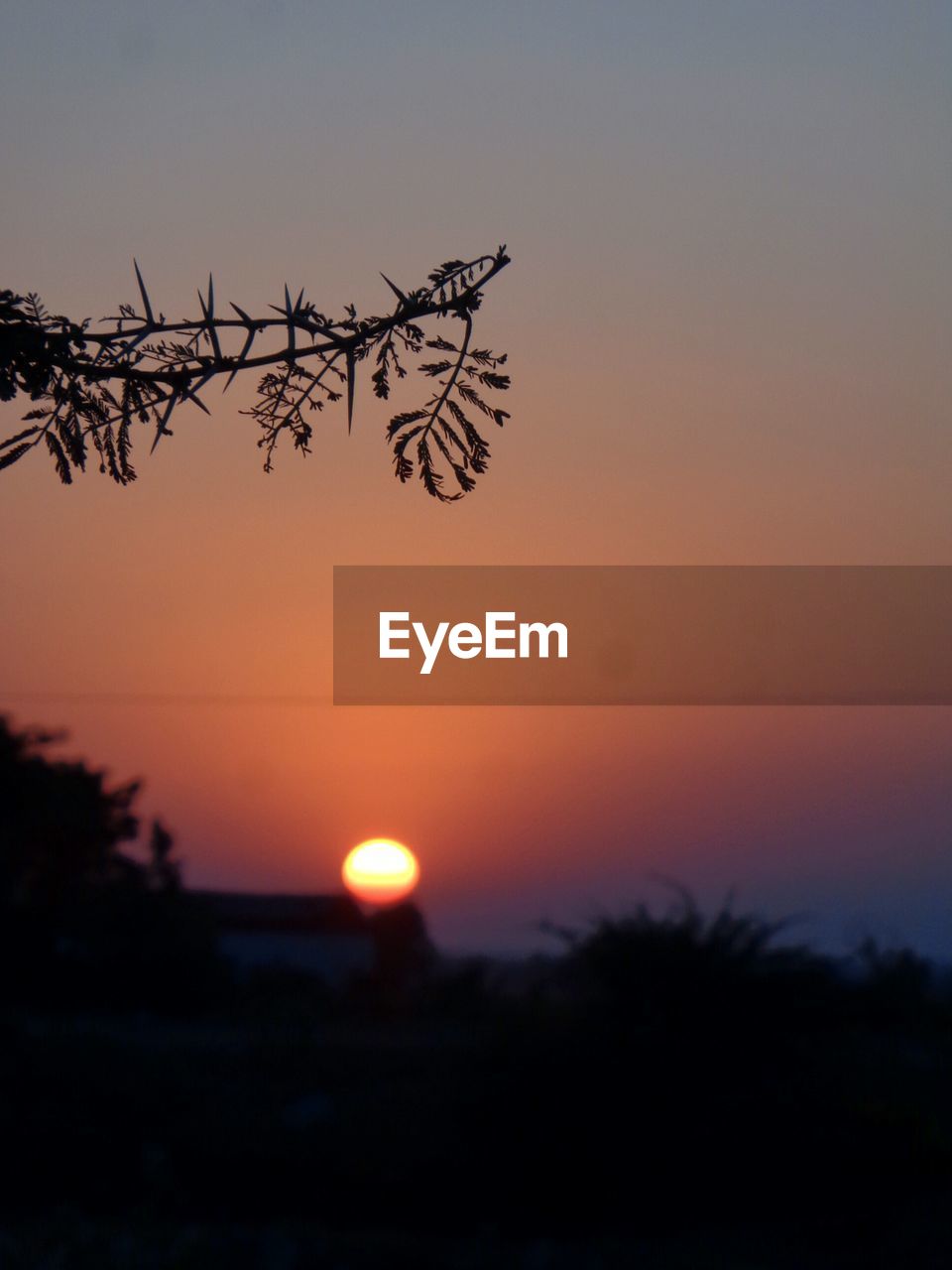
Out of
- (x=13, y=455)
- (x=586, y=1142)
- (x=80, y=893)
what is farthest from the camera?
(x=80, y=893)

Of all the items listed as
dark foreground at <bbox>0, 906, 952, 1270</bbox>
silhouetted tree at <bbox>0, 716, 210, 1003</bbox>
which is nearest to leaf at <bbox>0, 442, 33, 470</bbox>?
dark foreground at <bbox>0, 906, 952, 1270</bbox>

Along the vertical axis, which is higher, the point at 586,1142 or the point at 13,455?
the point at 13,455

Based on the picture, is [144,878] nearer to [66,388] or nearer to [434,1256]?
[434,1256]

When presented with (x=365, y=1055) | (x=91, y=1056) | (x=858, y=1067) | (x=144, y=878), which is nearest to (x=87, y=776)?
(x=144, y=878)

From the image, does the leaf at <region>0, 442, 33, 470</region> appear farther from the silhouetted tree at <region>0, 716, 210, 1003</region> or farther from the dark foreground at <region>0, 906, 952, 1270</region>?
the silhouetted tree at <region>0, 716, 210, 1003</region>

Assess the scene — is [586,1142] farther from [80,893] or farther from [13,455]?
[80,893]

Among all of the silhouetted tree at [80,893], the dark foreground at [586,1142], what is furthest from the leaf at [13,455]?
the silhouetted tree at [80,893]

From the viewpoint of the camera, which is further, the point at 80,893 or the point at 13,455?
the point at 80,893

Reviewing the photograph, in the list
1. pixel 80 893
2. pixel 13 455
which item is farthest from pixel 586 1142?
pixel 80 893

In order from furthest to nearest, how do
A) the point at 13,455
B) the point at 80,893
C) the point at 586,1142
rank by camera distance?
the point at 80,893, the point at 586,1142, the point at 13,455

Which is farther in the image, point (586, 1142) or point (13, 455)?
point (586, 1142)

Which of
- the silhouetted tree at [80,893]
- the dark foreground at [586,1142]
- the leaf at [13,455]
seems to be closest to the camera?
the leaf at [13,455]

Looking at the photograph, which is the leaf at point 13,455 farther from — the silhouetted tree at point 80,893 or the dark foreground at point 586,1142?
the silhouetted tree at point 80,893

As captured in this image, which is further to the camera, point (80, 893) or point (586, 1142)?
point (80, 893)
